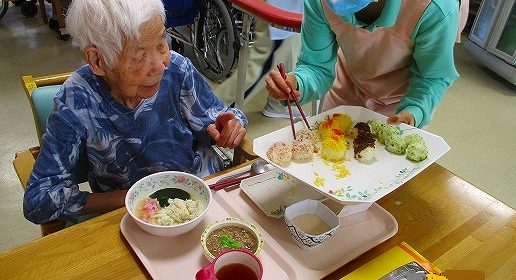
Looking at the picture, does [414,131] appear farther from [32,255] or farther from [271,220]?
[32,255]

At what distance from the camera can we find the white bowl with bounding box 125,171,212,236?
98cm

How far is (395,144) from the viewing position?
112cm

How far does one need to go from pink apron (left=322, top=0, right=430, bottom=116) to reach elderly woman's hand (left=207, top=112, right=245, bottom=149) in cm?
42

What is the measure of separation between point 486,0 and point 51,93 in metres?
3.98

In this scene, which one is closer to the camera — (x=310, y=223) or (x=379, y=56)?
(x=310, y=223)

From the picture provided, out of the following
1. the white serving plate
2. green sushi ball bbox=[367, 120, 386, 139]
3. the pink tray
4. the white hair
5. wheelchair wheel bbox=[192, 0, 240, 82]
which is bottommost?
wheelchair wheel bbox=[192, 0, 240, 82]

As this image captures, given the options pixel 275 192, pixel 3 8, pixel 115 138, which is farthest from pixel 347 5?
pixel 3 8

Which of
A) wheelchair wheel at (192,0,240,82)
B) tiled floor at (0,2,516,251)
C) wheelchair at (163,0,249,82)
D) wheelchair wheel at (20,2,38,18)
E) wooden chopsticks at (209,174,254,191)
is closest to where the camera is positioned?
wooden chopsticks at (209,174,254,191)

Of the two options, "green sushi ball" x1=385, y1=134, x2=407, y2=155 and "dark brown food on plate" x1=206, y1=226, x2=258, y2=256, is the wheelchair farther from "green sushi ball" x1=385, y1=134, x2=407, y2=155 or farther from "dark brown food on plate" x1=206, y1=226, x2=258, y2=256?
"dark brown food on plate" x1=206, y1=226, x2=258, y2=256

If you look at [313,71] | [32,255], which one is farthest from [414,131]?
[32,255]

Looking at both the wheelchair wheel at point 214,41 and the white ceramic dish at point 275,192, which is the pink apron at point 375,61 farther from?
the wheelchair wheel at point 214,41

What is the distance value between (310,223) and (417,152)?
322 millimetres

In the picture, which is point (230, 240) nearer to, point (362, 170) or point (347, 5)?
point (362, 170)

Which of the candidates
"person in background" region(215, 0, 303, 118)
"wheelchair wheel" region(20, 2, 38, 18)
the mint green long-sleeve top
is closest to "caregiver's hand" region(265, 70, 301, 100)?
the mint green long-sleeve top
